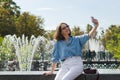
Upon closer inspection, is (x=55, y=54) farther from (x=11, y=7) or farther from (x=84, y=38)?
(x=11, y=7)

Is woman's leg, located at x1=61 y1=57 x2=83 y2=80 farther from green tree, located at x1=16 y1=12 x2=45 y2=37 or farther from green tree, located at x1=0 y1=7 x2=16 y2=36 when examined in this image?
green tree, located at x1=16 y1=12 x2=45 y2=37

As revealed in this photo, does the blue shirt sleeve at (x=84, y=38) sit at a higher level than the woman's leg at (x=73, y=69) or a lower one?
higher

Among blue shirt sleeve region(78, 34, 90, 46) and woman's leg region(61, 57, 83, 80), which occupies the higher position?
blue shirt sleeve region(78, 34, 90, 46)

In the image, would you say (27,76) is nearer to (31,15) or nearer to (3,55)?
(3,55)

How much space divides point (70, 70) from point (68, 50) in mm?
377

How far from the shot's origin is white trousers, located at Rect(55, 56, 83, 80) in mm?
5648

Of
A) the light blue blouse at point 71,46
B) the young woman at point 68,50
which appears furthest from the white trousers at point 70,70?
the light blue blouse at point 71,46

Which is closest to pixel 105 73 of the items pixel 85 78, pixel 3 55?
pixel 85 78

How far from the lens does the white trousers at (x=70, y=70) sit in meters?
5.65

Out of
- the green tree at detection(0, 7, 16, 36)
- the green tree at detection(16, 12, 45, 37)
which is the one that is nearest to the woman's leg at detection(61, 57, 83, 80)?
the green tree at detection(0, 7, 16, 36)

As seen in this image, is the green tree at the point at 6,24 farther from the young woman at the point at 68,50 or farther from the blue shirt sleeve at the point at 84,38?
the blue shirt sleeve at the point at 84,38

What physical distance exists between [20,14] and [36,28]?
4.91m

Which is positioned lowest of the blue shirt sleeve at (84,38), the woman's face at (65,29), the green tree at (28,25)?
the green tree at (28,25)

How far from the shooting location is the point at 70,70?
5684mm
